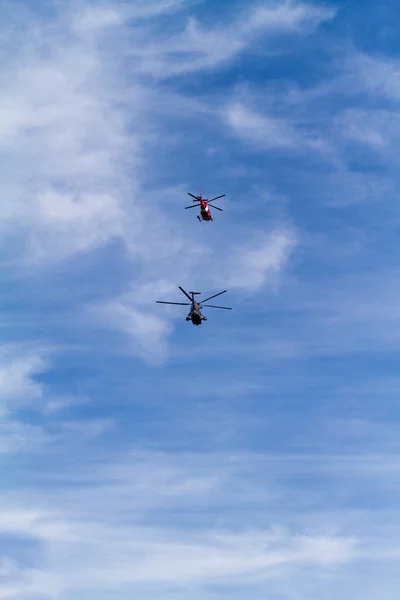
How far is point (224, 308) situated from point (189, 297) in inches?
496

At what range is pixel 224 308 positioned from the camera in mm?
184750

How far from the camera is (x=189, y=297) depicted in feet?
631
